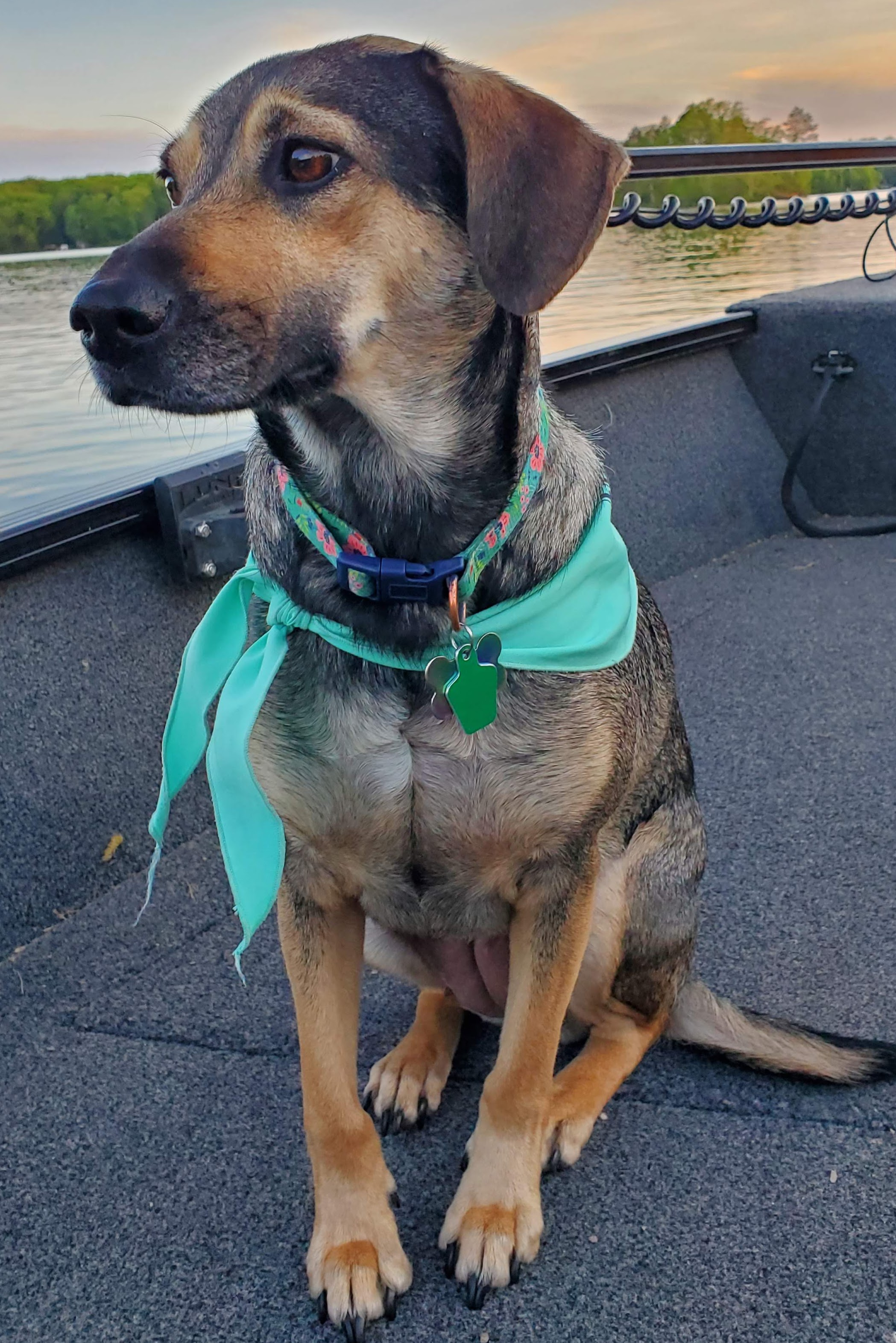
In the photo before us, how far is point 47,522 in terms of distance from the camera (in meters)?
2.24

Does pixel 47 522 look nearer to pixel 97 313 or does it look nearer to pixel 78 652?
pixel 78 652

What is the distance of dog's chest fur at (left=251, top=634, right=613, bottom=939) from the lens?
146 cm

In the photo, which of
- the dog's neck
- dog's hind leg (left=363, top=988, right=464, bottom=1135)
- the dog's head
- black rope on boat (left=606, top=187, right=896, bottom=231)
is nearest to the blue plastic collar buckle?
the dog's neck

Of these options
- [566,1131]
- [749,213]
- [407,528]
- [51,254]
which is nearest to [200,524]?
[51,254]

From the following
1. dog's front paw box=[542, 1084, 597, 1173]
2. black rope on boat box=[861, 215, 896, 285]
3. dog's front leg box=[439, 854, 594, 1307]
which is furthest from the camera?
black rope on boat box=[861, 215, 896, 285]

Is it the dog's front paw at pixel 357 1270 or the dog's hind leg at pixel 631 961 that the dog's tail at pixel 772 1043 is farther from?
the dog's front paw at pixel 357 1270

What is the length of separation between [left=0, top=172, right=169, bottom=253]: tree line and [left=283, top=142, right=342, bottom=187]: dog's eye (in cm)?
94

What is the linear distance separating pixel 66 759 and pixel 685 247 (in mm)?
3040

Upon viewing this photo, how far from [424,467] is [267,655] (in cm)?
32

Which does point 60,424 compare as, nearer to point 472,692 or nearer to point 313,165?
point 313,165

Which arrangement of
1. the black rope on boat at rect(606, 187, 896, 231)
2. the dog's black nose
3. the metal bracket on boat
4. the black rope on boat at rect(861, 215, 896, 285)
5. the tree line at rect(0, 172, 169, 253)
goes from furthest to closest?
the black rope on boat at rect(861, 215, 896, 285) < the black rope on boat at rect(606, 187, 896, 231) < the metal bracket on boat < the tree line at rect(0, 172, 169, 253) < the dog's black nose

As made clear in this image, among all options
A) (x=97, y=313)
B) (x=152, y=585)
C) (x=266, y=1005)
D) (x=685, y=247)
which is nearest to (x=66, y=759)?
(x=152, y=585)

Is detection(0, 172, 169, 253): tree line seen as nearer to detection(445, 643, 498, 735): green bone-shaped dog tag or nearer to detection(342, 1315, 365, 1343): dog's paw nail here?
detection(445, 643, 498, 735): green bone-shaped dog tag

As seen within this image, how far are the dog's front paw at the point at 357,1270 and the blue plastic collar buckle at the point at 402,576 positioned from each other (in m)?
0.81
